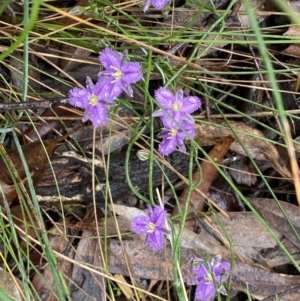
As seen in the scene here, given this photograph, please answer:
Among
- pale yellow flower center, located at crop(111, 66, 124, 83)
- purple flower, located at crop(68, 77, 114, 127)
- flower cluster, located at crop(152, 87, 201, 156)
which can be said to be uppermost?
pale yellow flower center, located at crop(111, 66, 124, 83)

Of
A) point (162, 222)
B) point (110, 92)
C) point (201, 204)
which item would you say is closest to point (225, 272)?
point (162, 222)

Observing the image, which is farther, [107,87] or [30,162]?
[30,162]

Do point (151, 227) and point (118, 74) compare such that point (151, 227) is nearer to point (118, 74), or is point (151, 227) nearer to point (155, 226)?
point (155, 226)

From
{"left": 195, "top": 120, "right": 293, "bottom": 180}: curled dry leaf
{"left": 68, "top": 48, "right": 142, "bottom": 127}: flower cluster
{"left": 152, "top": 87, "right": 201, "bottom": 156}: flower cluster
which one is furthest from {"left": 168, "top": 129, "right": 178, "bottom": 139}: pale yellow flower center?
{"left": 195, "top": 120, "right": 293, "bottom": 180}: curled dry leaf

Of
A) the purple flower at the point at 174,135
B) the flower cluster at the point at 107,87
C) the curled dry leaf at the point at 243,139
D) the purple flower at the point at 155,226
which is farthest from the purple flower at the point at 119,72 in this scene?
the curled dry leaf at the point at 243,139

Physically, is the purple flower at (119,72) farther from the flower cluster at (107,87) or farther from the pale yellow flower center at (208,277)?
the pale yellow flower center at (208,277)

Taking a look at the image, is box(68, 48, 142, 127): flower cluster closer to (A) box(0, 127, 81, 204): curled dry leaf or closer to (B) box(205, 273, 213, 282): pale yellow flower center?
(A) box(0, 127, 81, 204): curled dry leaf

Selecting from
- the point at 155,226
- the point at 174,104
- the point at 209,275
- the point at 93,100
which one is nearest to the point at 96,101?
the point at 93,100
